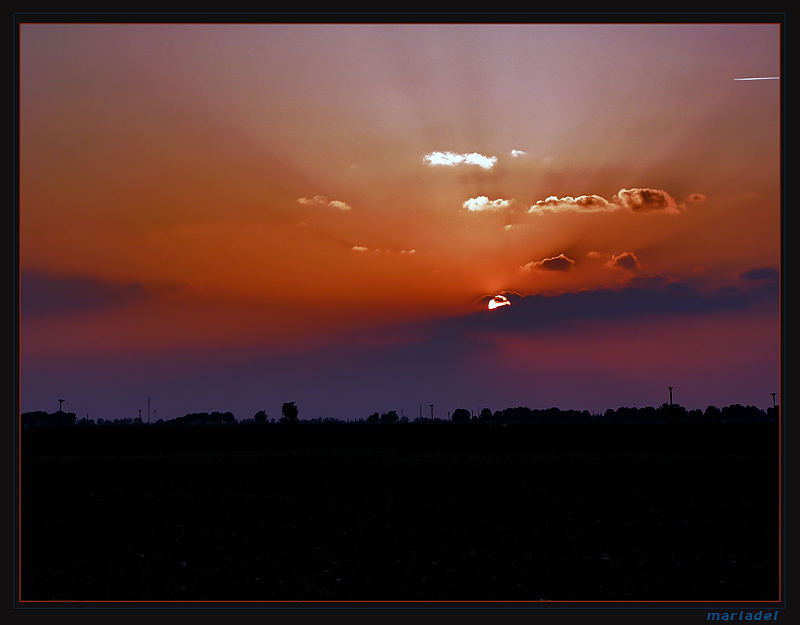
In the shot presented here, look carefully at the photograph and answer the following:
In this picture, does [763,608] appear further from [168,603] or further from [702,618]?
[168,603]

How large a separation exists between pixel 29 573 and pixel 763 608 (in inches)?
478

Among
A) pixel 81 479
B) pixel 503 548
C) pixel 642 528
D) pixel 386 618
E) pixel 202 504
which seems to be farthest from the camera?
pixel 81 479

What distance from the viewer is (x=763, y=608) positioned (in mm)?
9492

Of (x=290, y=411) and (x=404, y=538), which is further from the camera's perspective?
(x=290, y=411)

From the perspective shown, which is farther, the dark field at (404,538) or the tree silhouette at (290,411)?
the tree silhouette at (290,411)

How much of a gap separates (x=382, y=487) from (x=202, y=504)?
7.26m

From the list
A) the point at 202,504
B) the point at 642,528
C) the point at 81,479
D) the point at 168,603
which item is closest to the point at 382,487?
the point at 202,504

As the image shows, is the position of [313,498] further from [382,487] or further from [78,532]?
[78,532]

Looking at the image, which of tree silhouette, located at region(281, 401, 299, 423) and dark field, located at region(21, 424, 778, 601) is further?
tree silhouette, located at region(281, 401, 299, 423)

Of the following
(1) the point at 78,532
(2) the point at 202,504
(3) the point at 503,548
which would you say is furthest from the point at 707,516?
(1) the point at 78,532

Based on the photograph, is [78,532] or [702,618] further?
[78,532]

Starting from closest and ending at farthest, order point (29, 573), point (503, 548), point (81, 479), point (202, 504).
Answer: point (29, 573), point (503, 548), point (202, 504), point (81, 479)
